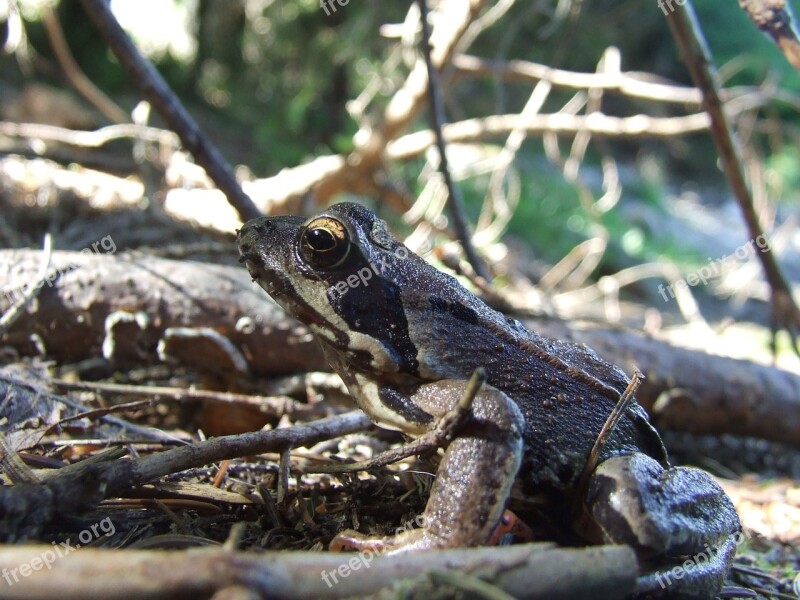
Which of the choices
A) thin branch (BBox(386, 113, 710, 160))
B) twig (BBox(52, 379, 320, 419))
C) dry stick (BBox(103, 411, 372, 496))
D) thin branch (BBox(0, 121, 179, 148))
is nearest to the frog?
dry stick (BBox(103, 411, 372, 496))

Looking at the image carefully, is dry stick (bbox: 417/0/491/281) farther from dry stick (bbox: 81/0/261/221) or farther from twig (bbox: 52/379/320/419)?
twig (bbox: 52/379/320/419)

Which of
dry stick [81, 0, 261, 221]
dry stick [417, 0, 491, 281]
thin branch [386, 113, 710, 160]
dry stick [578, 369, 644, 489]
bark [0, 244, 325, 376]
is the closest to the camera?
dry stick [578, 369, 644, 489]

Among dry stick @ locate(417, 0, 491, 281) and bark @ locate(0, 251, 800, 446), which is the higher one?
dry stick @ locate(417, 0, 491, 281)

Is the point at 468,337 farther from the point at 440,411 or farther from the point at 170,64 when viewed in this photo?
the point at 170,64

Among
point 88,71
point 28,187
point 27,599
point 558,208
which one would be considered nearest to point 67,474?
point 27,599

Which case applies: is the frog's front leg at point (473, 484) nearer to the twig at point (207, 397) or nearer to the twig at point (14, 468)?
the twig at point (14, 468)
